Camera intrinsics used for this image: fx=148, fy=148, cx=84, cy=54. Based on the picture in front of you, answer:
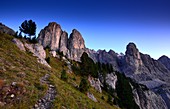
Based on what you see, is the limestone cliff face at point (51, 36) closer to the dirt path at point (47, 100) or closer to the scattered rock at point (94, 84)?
the scattered rock at point (94, 84)

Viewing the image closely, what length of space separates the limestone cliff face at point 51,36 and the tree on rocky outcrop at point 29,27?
84.9m

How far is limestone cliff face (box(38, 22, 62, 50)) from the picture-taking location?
152m

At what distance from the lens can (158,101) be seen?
399 ft

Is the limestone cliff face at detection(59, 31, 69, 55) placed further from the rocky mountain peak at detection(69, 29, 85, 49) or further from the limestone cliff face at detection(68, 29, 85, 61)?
the rocky mountain peak at detection(69, 29, 85, 49)

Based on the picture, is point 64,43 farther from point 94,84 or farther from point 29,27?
point 94,84

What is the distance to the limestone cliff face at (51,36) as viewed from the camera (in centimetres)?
15185

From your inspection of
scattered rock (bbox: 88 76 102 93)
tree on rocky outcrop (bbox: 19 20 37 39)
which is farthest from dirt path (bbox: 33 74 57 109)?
tree on rocky outcrop (bbox: 19 20 37 39)

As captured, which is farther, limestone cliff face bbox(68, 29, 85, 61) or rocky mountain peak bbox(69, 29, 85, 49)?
rocky mountain peak bbox(69, 29, 85, 49)

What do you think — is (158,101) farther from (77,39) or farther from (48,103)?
(48,103)

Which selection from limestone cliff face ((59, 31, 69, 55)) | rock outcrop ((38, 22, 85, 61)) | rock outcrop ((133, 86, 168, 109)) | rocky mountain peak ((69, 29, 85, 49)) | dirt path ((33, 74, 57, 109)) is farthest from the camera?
rocky mountain peak ((69, 29, 85, 49))

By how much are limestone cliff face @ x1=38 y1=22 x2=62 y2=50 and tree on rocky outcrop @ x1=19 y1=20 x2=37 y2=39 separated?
279 feet

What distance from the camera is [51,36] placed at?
155625mm

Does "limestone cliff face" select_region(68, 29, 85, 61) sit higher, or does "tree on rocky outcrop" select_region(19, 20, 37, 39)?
"limestone cliff face" select_region(68, 29, 85, 61)

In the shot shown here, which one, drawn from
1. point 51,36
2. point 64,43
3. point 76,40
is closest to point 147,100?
point 76,40
